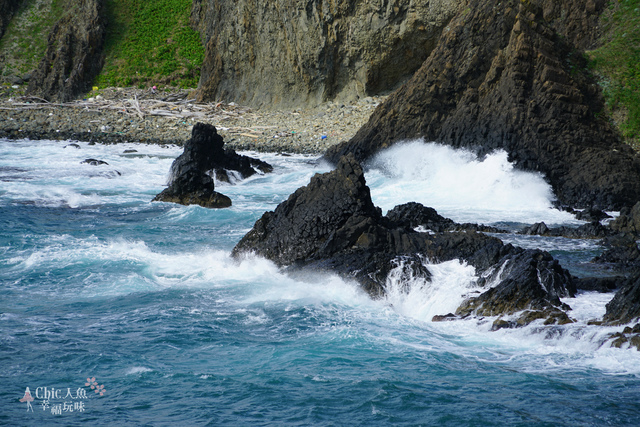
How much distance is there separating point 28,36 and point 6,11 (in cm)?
305

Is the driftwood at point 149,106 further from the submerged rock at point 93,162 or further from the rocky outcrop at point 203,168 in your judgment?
the rocky outcrop at point 203,168

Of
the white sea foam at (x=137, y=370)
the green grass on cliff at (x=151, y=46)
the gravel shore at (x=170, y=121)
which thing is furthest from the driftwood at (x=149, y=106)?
the white sea foam at (x=137, y=370)

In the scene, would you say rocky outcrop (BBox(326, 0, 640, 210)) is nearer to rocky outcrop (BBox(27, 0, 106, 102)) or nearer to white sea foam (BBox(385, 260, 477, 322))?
white sea foam (BBox(385, 260, 477, 322))

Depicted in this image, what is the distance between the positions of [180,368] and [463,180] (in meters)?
12.3

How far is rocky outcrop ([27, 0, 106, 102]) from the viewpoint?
121ft

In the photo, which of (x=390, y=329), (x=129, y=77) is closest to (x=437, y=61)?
(x=390, y=329)

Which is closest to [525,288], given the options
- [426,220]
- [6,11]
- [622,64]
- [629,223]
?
[426,220]

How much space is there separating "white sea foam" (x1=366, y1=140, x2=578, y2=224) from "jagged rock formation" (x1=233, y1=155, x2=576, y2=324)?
4.20m

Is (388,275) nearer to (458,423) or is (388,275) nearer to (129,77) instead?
(458,423)

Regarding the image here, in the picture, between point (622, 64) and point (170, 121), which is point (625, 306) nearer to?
point (622, 64)

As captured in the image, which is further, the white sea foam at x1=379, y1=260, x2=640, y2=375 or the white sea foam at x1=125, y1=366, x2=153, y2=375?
the white sea foam at x1=379, y1=260, x2=640, y2=375

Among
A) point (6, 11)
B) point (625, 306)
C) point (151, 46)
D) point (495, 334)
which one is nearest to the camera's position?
point (625, 306)

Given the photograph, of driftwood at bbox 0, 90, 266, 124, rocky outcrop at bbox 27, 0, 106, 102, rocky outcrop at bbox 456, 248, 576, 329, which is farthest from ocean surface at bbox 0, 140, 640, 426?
rocky outcrop at bbox 27, 0, 106, 102

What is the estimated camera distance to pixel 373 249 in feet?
30.4
